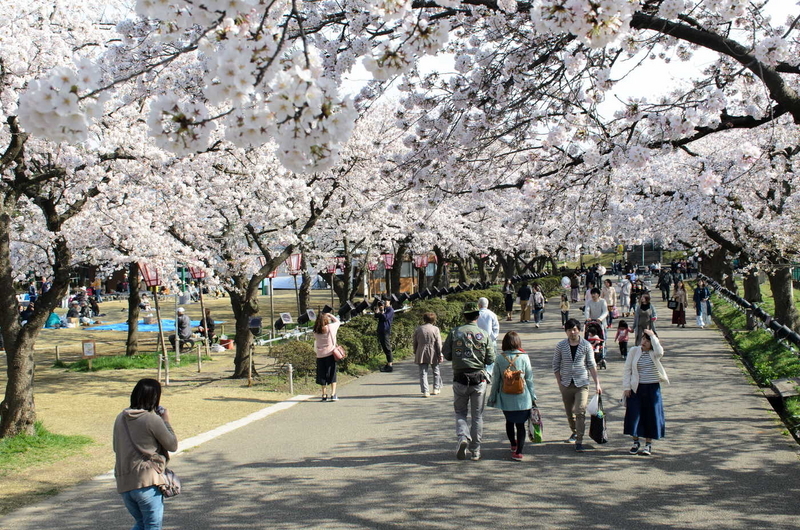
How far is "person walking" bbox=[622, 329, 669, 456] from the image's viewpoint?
24.4 ft

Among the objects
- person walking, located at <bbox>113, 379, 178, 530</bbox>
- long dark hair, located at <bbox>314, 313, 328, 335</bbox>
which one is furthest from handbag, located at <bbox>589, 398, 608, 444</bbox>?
long dark hair, located at <bbox>314, 313, 328, 335</bbox>

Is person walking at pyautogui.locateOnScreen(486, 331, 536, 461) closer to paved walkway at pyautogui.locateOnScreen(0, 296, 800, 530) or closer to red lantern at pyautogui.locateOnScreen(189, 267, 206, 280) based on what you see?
paved walkway at pyautogui.locateOnScreen(0, 296, 800, 530)

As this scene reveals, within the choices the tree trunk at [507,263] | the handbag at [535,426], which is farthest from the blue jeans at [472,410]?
the tree trunk at [507,263]

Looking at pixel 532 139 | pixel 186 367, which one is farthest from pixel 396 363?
pixel 532 139

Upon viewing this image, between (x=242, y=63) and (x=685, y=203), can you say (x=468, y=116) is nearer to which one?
(x=242, y=63)

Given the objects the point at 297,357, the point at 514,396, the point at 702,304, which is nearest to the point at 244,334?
the point at 297,357

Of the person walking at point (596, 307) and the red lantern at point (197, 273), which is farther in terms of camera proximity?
the red lantern at point (197, 273)

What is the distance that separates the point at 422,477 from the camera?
22.8 ft

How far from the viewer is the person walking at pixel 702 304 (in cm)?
2141

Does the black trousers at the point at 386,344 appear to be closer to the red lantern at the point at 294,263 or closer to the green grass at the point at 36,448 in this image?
the red lantern at the point at 294,263

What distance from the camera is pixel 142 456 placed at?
183 inches

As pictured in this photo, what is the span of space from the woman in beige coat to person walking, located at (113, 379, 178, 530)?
7009 mm

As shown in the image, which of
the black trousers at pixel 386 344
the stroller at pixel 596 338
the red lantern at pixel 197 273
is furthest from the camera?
the red lantern at pixel 197 273

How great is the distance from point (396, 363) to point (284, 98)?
1303cm
